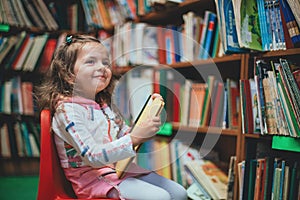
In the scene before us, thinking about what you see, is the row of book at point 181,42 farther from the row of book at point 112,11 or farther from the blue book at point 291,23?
the blue book at point 291,23

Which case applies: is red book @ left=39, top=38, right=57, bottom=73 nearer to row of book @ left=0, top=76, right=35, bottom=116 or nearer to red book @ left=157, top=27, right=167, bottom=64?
row of book @ left=0, top=76, right=35, bottom=116

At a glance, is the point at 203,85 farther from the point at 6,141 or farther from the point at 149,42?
the point at 6,141

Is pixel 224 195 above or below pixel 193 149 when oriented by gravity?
below

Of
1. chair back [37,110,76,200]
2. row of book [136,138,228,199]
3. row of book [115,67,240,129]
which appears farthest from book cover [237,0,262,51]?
chair back [37,110,76,200]

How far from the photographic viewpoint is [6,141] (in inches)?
91.5

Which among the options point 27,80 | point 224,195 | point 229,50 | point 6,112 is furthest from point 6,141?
point 229,50

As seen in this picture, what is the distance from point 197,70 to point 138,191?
0.96m

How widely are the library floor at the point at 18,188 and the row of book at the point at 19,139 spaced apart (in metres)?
0.18

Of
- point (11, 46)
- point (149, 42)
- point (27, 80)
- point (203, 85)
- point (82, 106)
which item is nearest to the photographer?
point (82, 106)

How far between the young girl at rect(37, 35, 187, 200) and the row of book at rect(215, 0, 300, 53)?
19.0 inches

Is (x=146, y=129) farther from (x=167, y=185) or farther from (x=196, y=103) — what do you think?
(x=196, y=103)

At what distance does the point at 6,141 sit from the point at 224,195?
1.40 metres

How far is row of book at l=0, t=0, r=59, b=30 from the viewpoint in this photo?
7.48 feet

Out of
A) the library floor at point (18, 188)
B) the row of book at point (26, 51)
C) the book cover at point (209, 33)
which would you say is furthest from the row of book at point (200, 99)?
the row of book at point (26, 51)
